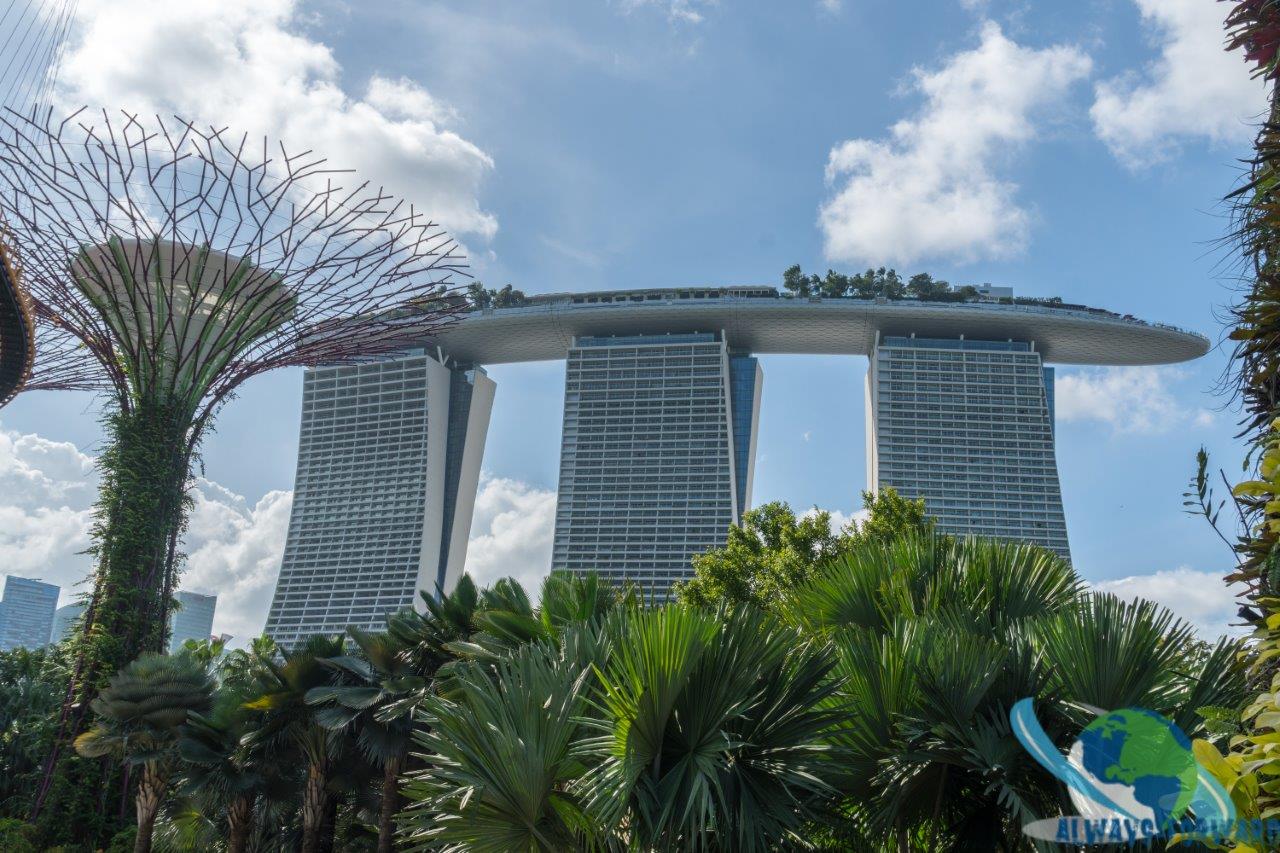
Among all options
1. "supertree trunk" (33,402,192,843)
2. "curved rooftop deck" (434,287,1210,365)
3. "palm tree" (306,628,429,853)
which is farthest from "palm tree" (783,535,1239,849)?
"curved rooftop deck" (434,287,1210,365)

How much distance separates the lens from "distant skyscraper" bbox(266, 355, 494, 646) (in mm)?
81188

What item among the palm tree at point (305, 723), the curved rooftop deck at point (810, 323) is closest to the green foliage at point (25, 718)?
the palm tree at point (305, 723)

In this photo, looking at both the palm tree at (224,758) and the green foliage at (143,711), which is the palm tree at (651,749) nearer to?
the palm tree at (224,758)

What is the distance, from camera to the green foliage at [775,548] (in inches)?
849

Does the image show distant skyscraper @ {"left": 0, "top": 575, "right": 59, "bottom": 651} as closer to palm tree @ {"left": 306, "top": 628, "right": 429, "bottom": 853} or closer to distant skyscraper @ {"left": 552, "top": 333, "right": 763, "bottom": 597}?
distant skyscraper @ {"left": 552, "top": 333, "right": 763, "bottom": 597}

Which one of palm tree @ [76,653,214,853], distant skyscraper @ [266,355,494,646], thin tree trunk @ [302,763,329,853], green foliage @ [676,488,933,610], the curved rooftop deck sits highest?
the curved rooftop deck

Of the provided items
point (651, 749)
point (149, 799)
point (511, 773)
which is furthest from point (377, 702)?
point (651, 749)

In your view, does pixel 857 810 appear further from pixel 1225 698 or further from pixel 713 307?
pixel 713 307

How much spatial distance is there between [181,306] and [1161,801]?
1827cm

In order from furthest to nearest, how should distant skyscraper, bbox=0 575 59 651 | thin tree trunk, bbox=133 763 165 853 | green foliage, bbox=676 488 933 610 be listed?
1. distant skyscraper, bbox=0 575 59 651
2. green foliage, bbox=676 488 933 610
3. thin tree trunk, bbox=133 763 165 853

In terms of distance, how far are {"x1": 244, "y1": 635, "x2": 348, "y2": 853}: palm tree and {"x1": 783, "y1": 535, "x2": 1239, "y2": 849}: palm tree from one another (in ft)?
31.6

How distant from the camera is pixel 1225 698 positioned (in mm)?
6793

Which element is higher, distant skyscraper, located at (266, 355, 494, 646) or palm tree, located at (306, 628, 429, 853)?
distant skyscraper, located at (266, 355, 494, 646)

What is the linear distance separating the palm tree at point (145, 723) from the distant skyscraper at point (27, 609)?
19616 cm
